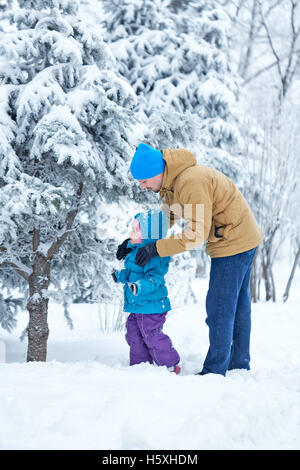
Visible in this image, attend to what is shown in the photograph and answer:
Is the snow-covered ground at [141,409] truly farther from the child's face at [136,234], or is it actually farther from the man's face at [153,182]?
the man's face at [153,182]

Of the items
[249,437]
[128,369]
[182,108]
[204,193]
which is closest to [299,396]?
[249,437]

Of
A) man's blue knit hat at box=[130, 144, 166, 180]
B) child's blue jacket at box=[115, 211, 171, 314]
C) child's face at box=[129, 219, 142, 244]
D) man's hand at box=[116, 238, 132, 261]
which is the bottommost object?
child's blue jacket at box=[115, 211, 171, 314]

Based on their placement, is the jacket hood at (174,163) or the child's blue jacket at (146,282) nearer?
the jacket hood at (174,163)

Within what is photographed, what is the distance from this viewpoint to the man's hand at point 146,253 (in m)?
2.72

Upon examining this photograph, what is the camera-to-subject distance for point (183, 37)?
337 inches

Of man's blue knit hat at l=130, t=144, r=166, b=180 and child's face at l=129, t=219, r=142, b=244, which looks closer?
man's blue knit hat at l=130, t=144, r=166, b=180

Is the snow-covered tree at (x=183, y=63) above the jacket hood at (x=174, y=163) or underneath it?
above

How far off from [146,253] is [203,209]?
498mm

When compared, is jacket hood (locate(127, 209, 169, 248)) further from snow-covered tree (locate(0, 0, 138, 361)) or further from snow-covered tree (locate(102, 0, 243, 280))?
snow-covered tree (locate(102, 0, 243, 280))

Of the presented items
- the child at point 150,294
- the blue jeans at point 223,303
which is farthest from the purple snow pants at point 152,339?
the blue jeans at point 223,303

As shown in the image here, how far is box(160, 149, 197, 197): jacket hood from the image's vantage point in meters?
2.78

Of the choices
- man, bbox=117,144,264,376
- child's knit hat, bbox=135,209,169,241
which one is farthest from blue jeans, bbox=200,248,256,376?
child's knit hat, bbox=135,209,169,241

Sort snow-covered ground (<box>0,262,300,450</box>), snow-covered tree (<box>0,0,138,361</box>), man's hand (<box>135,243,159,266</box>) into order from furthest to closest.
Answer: snow-covered tree (<box>0,0,138,361</box>) < man's hand (<box>135,243,159,266</box>) < snow-covered ground (<box>0,262,300,450</box>)

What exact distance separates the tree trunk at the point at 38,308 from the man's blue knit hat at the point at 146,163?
1.49 metres
